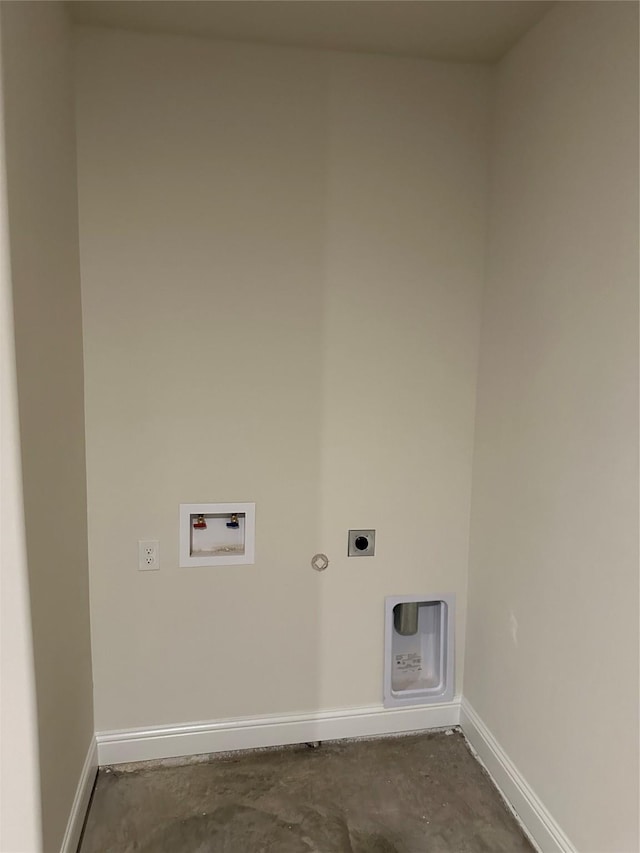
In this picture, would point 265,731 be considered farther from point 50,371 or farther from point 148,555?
point 50,371

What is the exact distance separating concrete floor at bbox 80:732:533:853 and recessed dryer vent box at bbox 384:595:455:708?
0.17 meters

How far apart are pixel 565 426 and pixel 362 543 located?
0.80m

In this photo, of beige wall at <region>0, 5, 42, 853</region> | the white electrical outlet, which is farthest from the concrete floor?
the white electrical outlet


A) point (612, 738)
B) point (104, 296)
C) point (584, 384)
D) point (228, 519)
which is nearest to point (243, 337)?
point (104, 296)

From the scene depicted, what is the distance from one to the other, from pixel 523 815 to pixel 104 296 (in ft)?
6.43

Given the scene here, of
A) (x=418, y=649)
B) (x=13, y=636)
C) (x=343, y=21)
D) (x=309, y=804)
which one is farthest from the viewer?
(x=418, y=649)

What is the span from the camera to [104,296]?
72.4 inches

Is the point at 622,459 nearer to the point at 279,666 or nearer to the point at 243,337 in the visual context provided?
the point at 243,337

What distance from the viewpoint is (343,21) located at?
1712 millimetres

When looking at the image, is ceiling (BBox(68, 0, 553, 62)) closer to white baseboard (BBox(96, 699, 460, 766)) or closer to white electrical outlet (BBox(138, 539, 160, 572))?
white electrical outlet (BBox(138, 539, 160, 572))

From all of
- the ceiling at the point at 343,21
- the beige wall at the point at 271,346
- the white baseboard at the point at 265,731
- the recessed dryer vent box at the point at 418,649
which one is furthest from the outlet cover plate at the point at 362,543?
the ceiling at the point at 343,21

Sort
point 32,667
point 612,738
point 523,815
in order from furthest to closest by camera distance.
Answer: point 523,815
point 612,738
point 32,667

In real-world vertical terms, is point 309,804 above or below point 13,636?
below

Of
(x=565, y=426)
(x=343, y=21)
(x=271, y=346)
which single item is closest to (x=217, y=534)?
(x=271, y=346)
